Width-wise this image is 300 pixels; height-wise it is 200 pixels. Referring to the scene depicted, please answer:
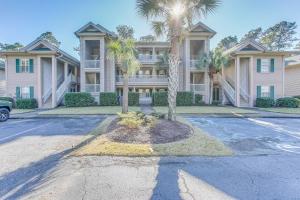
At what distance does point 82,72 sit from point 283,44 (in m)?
50.2

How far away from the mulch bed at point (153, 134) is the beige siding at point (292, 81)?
2533 cm

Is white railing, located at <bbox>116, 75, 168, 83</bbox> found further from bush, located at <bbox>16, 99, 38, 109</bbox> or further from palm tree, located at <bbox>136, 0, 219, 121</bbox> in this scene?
palm tree, located at <bbox>136, 0, 219, 121</bbox>

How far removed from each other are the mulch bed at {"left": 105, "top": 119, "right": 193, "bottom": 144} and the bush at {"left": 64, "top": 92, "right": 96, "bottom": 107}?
15.6m

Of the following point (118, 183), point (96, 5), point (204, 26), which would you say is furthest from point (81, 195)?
point (204, 26)

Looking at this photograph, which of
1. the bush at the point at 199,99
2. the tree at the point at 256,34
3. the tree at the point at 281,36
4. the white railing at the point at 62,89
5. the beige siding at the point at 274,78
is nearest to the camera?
the white railing at the point at 62,89

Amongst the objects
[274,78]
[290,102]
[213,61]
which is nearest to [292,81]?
[274,78]

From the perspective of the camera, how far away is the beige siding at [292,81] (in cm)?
2775

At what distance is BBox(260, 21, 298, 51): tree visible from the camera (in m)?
51.7

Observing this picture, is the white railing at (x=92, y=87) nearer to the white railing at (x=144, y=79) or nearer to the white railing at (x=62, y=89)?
the white railing at (x=62, y=89)

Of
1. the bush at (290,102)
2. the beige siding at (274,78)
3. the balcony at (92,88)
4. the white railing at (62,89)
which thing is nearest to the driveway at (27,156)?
the white railing at (62,89)

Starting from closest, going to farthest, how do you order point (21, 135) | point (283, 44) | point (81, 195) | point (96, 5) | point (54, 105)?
1. point (81, 195)
2. point (21, 135)
3. point (96, 5)
4. point (54, 105)
5. point (283, 44)

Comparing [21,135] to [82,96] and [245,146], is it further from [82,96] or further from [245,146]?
[82,96]

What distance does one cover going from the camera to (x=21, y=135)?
973 cm

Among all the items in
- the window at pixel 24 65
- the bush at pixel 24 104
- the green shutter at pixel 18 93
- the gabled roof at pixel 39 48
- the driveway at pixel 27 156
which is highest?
the gabled roof at pixel 39 48
